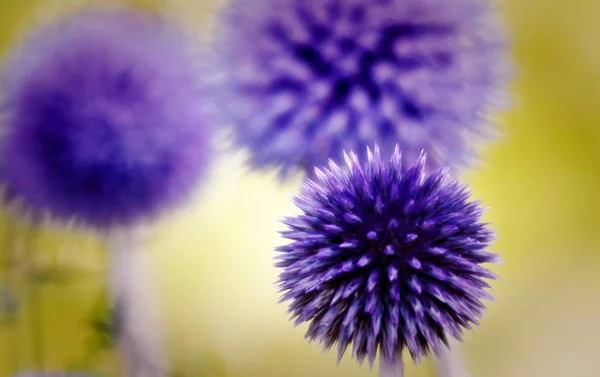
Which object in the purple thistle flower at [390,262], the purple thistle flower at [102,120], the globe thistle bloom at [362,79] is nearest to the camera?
the purple thistle flower at [390,262]

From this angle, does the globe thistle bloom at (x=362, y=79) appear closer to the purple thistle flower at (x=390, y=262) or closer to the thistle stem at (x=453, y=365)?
the purple thistle flower at (x=390, y=262)

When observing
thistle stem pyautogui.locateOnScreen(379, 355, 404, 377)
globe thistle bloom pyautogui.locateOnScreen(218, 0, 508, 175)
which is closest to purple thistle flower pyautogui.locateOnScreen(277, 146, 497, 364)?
thistle stem pyautogui.locateOnScreen(379, 355, 404, 377)

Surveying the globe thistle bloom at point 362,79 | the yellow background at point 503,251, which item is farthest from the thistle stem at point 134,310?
the globe thistle bloom at point 362,79

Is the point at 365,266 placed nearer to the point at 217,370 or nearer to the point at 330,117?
the point at 330,117

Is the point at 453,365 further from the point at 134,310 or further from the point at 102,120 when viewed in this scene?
the point at 102,120

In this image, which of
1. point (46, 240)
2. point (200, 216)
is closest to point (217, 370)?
point (200, 216)

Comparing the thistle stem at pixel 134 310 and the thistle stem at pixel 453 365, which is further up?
the thistle stem at pixel 134 310
